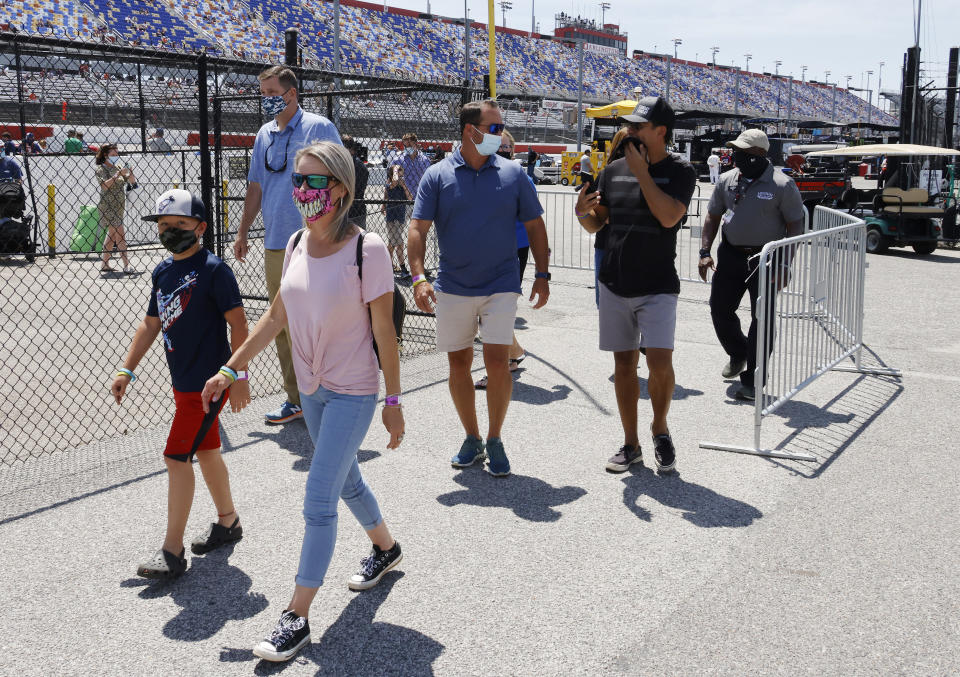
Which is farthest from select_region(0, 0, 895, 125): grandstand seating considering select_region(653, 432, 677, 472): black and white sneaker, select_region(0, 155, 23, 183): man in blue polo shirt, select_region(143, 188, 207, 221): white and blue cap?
select_region(143, 188, 207, 221): white and blue cap

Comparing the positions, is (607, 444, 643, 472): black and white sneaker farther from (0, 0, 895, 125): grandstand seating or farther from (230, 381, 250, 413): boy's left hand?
(0, 0, 895, 125): grandstand seating

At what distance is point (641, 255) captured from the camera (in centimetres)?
489

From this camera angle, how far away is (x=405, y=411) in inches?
244

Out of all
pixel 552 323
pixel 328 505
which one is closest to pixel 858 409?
pixel 552 323

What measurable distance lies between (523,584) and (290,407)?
2706 mm

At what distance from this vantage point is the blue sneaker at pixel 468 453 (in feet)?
16.7

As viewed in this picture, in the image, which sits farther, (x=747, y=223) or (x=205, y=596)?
(x=747, y=223)

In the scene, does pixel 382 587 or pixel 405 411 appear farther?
pixel 405 411

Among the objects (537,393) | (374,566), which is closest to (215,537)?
(374,566)

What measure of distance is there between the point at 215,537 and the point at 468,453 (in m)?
1.60

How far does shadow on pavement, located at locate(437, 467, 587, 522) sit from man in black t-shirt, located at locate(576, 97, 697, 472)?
0.46 metres

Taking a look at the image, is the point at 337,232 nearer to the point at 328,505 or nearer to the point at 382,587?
the point at 328,505

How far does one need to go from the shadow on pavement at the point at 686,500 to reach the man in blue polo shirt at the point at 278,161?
8.55 ft

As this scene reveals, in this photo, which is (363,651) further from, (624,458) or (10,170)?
(10,170)
